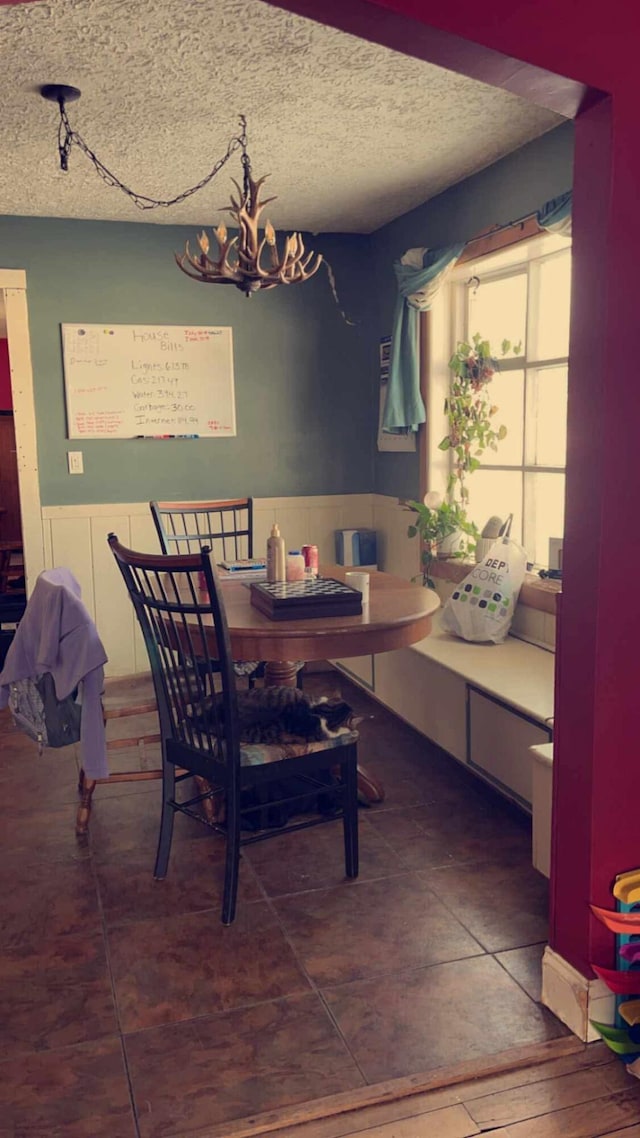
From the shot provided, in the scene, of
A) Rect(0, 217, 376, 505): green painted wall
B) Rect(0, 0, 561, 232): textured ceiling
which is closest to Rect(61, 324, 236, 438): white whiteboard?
Rect(0, 217, 376, 505): green painted wall

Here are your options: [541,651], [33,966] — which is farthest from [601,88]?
[33,966]

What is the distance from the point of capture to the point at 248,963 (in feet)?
7.24

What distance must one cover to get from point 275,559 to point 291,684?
0.51 meters

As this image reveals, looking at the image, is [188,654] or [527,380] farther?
[527,380]

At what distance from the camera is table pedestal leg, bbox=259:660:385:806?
3143 mm

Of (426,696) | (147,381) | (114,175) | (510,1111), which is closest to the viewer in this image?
(510,1111)

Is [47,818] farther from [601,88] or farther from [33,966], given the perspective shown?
[601,88]

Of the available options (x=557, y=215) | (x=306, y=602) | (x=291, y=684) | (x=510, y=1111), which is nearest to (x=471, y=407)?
(x=557, y=215)

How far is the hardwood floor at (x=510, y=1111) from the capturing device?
5.45ft

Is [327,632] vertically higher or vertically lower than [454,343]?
lower

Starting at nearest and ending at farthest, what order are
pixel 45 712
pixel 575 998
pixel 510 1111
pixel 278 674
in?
pixel 510 1111, pixel 575 998, pixel 45 712, pixel 278 674

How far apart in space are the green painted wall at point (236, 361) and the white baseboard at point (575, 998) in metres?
3.38

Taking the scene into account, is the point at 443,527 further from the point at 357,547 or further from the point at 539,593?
the point at 357,547

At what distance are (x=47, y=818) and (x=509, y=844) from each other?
1581 mm
